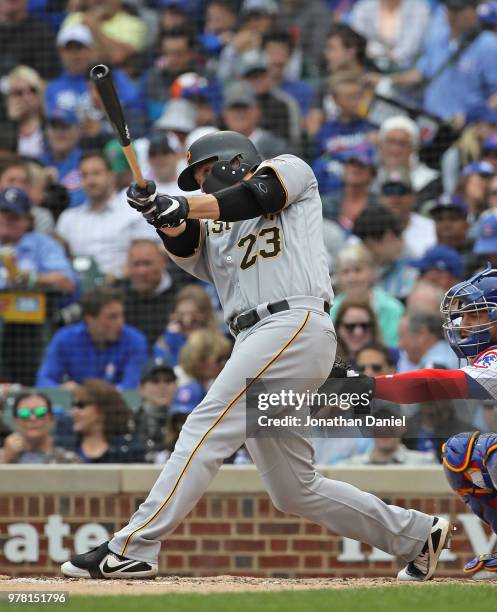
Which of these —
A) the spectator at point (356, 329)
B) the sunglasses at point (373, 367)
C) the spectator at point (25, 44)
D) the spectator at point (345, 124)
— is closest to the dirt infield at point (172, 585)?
the sunglasses at point (373, 367)

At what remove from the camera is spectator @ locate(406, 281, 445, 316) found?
27.4 ft

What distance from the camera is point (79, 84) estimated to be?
11.2 m

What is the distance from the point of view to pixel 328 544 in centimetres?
728

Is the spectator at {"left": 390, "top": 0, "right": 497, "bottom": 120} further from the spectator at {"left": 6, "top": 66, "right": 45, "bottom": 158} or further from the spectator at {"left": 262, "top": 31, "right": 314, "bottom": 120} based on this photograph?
the spectator at {"left": 6, "top": 66, "right": 45, "bottom": 158}

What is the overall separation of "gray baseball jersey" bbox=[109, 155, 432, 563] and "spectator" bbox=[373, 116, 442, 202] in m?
4.60

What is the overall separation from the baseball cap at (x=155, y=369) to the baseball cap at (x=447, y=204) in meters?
2.17

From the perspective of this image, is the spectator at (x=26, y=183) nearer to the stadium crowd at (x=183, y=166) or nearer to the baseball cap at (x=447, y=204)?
the stadium crowd at (x=183, y=166)

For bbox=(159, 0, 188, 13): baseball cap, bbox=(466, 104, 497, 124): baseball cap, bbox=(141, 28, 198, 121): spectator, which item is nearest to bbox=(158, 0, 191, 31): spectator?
bbox=(159, 0, 188, 13): baseball cap

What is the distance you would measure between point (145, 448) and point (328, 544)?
53.7 inches

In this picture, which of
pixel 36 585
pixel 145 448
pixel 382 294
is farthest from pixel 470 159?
pixel 36 585

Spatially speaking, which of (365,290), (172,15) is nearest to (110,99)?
(365,290)

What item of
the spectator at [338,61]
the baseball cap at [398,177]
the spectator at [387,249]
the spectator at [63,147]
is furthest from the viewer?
the spectator at [63,147]

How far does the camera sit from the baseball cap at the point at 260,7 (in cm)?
1113

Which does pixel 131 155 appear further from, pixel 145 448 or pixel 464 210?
pixel 464 210
